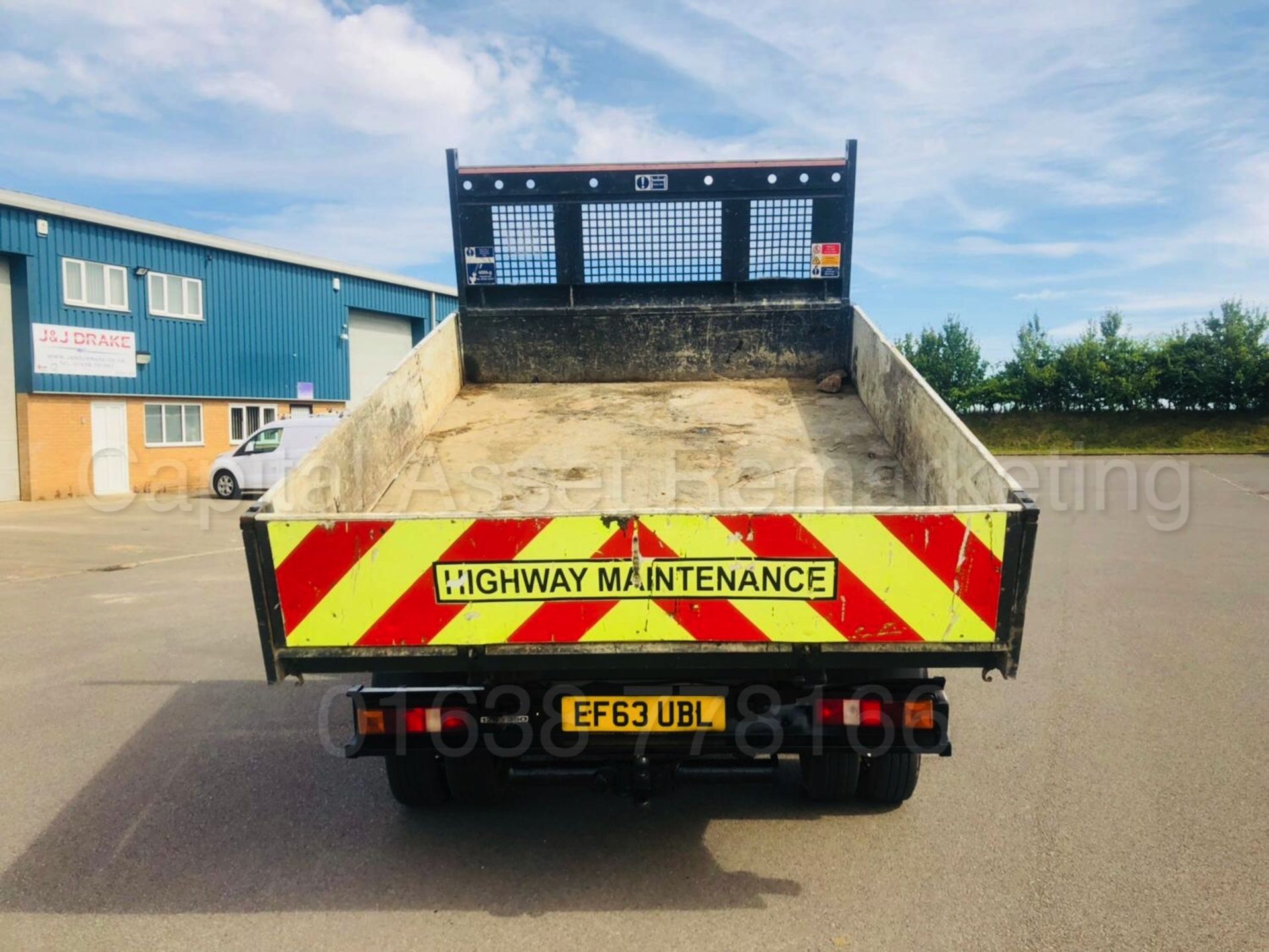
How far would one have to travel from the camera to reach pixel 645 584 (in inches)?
115

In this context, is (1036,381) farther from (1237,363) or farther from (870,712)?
(870,712)

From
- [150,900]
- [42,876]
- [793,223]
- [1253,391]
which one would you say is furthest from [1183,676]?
[1253,391]

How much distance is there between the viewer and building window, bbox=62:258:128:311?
20.2m

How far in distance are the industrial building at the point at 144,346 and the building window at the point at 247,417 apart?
0.04 meters

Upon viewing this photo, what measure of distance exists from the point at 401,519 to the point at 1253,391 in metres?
46.4

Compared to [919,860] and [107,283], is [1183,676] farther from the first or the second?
[107,283]

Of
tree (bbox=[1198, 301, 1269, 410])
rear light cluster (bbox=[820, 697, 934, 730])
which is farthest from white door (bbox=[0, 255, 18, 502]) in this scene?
tree (bbox=[1198, 301, 1269, 410])

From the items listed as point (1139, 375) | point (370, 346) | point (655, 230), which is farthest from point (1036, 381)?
point (655, 230)

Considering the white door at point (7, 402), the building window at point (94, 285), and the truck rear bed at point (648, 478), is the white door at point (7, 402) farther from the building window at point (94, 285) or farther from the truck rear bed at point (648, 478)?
the truck rear bed at point (648, 478)

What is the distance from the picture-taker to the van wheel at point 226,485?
20.2m

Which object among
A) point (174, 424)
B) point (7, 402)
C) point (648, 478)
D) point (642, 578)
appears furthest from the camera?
point (174, 424)

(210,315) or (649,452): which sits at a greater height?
(210,315)

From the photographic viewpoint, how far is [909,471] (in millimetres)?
4453

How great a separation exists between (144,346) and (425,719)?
22.3 metres
